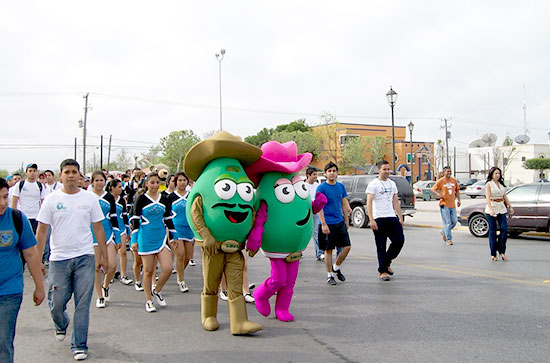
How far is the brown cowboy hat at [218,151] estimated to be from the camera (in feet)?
17.7

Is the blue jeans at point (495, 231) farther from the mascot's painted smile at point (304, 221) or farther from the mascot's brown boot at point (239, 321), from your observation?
the mascot's brown boot at point (239, 321)

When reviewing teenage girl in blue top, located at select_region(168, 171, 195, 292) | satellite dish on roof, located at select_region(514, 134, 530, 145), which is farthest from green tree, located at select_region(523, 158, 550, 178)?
teenage girl in blue top, located at select_region(168, 171, 195, 292)

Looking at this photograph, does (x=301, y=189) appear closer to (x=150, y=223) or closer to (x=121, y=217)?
(x=150, y=223)

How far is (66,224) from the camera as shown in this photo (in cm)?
471

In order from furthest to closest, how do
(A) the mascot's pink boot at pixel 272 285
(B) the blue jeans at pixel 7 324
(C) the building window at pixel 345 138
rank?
(C) the building window at pixel 345 138 < (A) the mascot's pink boot at pixel 272 285 < (B) the blue jeans at pixel 7 324

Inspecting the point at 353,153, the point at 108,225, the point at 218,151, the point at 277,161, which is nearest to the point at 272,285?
the point at 277,161

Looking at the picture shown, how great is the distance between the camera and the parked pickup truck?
54.6ft

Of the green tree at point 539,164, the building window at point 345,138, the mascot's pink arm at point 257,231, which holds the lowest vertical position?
the mascot's pink arm at point 257,231

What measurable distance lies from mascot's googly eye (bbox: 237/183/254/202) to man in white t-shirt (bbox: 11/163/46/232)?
614 cm

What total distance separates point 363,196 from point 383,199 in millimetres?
9392

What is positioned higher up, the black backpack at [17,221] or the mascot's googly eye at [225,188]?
the mascot's googly eye at [225,188]

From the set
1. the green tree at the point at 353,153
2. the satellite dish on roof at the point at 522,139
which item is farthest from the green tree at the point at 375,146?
the satellite dish on roof at the point at 522,139

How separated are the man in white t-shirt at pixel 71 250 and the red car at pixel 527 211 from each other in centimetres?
1075

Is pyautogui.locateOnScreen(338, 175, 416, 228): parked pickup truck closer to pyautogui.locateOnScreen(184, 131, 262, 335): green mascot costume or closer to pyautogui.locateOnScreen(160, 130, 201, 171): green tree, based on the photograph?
pyautogui.locateOnScreen(184, 131, 262, 335): green mascot costume
